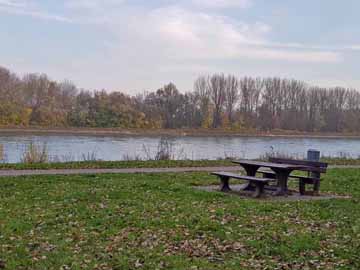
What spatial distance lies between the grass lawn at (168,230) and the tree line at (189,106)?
4776 cm

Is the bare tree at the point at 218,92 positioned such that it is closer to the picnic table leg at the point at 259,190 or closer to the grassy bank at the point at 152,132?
the grassy bank at the point at 152,132

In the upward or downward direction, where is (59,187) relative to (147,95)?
downward

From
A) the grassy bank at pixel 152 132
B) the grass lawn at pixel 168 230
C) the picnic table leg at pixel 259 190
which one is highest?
the grassy bank at pixel 152 132

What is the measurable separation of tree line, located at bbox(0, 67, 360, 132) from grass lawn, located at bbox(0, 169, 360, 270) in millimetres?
47764

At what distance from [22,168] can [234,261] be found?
32.9 feet

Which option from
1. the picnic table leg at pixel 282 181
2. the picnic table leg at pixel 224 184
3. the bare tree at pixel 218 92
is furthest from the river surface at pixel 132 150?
the bare tree at pixel 218 92

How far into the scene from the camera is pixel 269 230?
6477 millimetres

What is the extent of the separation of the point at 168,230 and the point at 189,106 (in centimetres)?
6802

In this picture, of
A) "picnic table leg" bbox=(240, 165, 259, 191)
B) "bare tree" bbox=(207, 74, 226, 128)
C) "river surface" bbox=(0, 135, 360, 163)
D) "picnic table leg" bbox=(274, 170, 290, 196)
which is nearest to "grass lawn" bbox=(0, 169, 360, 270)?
"picnic table leg" bbox=(274, 170, 290, 196)

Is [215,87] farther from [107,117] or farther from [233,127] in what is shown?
[107,117]

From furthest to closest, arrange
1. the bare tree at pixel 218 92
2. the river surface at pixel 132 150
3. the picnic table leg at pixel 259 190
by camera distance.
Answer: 1. the bare tree at pixel 218 92
2. the river surface at pixel 132 150
3. the picnic table leg at pixel 259 190

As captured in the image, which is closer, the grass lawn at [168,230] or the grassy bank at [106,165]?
the grass lawn at [168,230]

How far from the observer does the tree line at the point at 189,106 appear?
192 ft

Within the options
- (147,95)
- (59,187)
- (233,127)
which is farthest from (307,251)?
(147,95)
